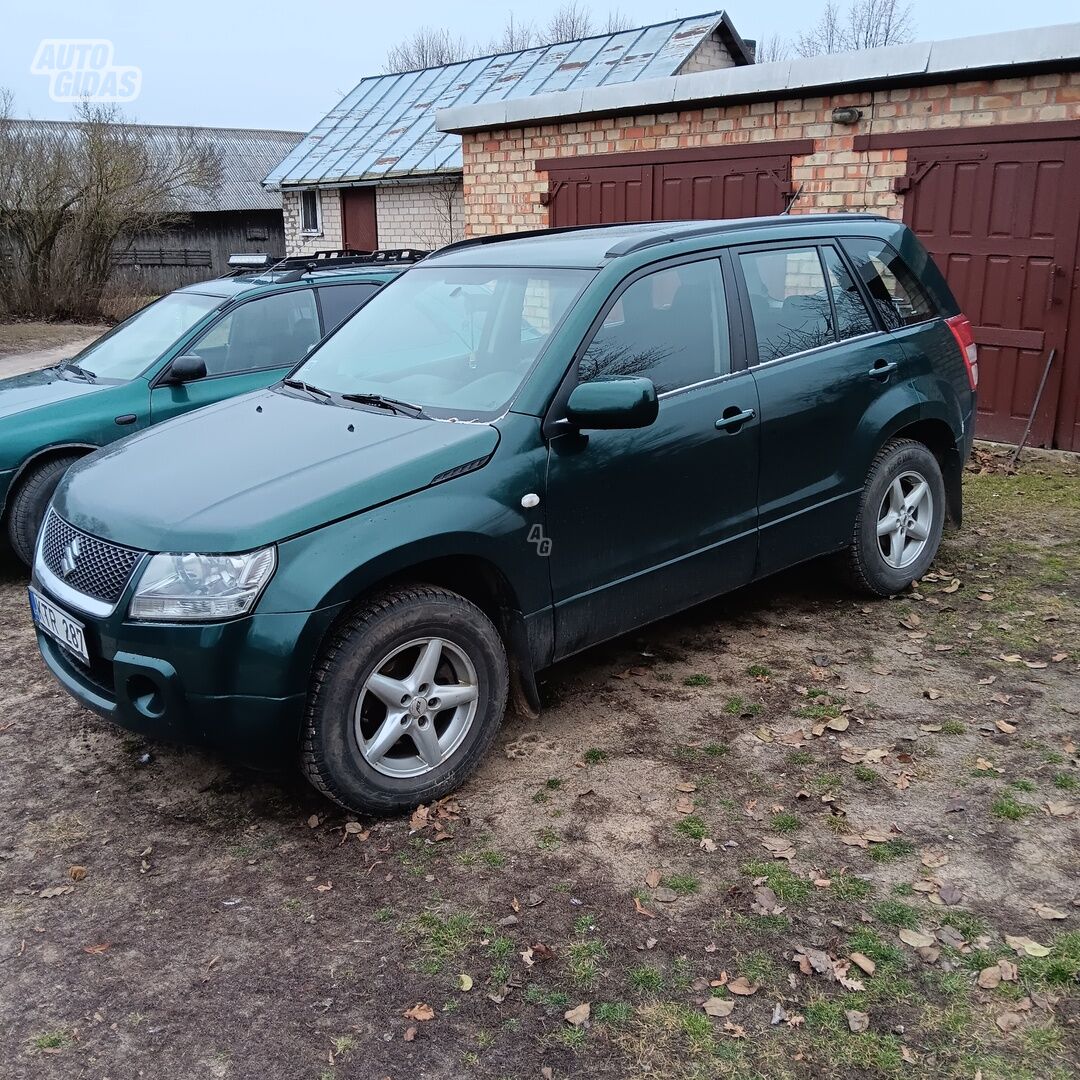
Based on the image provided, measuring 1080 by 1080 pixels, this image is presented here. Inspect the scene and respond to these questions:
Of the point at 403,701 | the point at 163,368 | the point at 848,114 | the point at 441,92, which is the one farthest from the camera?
the point at 441,92

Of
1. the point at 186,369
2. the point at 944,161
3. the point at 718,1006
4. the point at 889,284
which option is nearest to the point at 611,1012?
the point at 718,1006

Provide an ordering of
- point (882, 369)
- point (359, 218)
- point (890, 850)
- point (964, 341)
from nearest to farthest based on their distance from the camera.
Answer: point (890, 850) < point (882, 369) < point (964, 341) < point (359, 218)

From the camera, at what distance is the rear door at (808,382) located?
15.4 ft

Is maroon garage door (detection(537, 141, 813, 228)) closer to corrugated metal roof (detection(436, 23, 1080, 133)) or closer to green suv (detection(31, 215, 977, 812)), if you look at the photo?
corrugated metal roof (detection(436, 23, 1080, 133))

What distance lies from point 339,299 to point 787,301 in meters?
3.98

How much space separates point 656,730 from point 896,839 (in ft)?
3.62

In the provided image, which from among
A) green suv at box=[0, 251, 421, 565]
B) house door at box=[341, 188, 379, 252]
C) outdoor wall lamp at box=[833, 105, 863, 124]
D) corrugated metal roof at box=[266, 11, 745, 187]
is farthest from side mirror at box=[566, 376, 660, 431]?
house door at box=[341, 188, 379, 252]

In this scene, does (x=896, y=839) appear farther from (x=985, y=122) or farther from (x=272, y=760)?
(x=985, y=122)

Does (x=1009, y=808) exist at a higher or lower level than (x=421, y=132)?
lower

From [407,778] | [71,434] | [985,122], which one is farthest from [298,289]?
[985,122]

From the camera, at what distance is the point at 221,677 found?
10.9 feet

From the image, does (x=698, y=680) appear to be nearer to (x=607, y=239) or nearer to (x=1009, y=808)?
(x=1009, y=808)

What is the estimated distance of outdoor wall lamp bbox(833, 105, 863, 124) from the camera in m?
9.44

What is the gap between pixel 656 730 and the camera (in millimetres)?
4324
